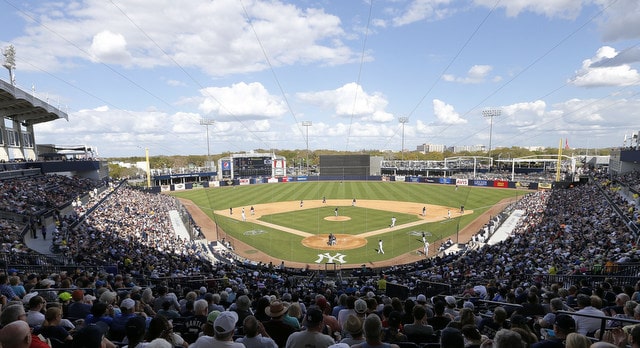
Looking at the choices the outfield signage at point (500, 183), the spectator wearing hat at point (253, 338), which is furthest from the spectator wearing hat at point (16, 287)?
the outfield signage at point (500, 183)

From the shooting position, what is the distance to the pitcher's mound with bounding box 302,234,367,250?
2769 cm

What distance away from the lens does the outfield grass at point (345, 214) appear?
27.3 meters

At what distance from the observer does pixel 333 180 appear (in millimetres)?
80000

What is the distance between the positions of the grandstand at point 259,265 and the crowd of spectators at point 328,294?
0.30ft

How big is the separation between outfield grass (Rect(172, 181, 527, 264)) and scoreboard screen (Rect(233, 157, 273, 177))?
43.1 feet

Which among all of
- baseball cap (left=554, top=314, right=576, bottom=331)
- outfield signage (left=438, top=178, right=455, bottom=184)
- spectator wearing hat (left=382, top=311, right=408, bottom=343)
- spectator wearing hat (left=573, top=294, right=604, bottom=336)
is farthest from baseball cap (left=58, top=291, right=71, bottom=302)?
outfield signage (left=438, top=178, right=455, bottom=184)

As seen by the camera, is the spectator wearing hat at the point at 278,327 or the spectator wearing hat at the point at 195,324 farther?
the spectator wearing hat at the point at 195,324

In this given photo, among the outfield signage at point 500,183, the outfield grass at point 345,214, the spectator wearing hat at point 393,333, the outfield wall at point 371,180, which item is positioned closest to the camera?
the spectator wearing hat at point 393,333

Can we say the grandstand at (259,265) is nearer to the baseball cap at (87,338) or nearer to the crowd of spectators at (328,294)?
the crowd of spectators at (328,294)

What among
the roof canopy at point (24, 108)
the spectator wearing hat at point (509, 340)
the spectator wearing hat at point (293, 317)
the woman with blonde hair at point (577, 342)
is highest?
the roof canopy at point (24, 108)

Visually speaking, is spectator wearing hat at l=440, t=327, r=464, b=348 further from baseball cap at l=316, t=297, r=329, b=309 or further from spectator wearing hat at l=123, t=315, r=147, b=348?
baseball cap at l=316, t=297, r=329, b=309

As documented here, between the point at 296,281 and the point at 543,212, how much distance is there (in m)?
25.4

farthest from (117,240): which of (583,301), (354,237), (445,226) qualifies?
(445,226)

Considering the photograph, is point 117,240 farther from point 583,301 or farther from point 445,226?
point 445,226
